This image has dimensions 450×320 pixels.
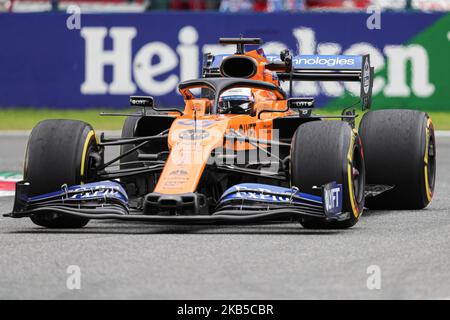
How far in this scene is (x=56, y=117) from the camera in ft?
72.1

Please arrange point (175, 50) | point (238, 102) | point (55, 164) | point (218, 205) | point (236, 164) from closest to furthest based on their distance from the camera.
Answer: point (218, 205), point (55, 164), point (236, 164), point (238, 102), point (175, 50)

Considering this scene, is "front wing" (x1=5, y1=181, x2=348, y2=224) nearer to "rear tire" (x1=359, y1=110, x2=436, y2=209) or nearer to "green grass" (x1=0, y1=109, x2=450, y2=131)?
"rear tire" (x1=359, y1=110, x2=436, y2=209)

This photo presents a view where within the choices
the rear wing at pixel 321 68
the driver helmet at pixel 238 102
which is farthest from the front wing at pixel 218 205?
the rear wing at pixel 321 68

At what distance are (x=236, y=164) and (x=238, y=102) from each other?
0.97 meters

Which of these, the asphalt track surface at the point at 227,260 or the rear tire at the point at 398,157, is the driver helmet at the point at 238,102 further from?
the asphalt track surface at the point at 227,260

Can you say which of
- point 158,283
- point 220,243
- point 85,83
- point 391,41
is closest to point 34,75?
point 85,83

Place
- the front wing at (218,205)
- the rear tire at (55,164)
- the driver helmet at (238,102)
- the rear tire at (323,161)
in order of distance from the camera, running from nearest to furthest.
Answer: the front wing at (218,205) → the rear tire at (323,161) → the rear tire at (55,164) → the driver helmet at (238,102)

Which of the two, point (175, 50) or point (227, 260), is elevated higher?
point (175, 50)

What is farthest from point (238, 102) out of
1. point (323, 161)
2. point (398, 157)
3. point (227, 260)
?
point (227, 260)

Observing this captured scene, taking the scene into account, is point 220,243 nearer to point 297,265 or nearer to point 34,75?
point 297,265

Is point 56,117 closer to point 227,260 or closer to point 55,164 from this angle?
point 55,164

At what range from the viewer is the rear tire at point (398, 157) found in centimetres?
1127

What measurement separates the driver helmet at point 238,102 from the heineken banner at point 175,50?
32.8 feet
